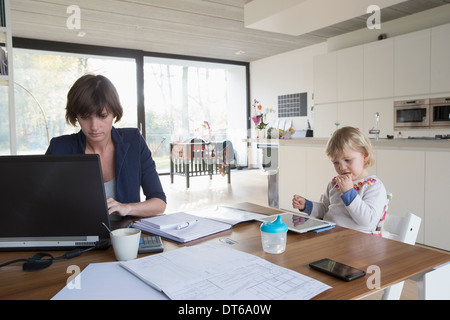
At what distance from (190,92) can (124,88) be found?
1798 millimetres

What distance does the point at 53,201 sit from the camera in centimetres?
98

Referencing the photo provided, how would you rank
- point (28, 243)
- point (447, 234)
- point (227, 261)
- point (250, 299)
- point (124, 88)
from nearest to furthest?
point (250, 299), point (227, 261), point (28, 243), point (447, 234), point (124, 88)

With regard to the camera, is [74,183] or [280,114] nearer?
[74,183]

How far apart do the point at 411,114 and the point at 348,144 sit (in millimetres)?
3906

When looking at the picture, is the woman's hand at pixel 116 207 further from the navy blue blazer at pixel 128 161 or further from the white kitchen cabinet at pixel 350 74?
the white kitchen cabinet at pixel 350 74

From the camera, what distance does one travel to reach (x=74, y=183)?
0.97m

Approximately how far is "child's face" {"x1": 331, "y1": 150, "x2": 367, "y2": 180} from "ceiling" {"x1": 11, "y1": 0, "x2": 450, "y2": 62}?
11.3ft

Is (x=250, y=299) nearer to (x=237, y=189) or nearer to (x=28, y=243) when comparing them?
(x=28, y=243)

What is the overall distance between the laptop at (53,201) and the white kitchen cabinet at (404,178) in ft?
9.11

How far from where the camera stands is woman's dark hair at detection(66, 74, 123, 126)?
1.45 m

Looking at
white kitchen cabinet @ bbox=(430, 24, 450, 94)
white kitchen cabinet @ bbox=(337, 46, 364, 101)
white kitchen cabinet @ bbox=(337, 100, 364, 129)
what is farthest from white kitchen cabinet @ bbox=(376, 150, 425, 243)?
white kitchen cabinet @ bbox=(337, 46, 364, 101)

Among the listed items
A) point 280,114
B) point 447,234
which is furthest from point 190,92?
point 447,234

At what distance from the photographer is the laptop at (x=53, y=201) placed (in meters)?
0.96

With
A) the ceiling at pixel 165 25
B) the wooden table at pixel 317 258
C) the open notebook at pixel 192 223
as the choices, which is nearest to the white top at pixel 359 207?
the wooden table at pixel 317 258
